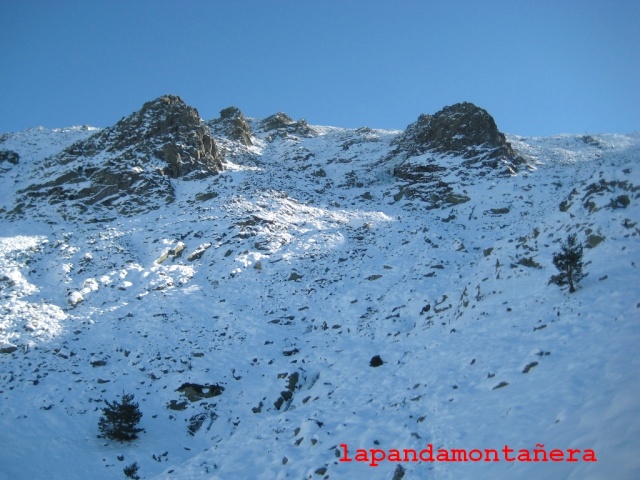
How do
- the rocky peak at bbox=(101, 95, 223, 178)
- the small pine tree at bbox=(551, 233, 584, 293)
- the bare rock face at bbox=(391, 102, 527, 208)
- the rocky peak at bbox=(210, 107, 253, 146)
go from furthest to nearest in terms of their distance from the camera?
the rocky peak at bbox=(210, 107, 253, 146) < the rocky peak at bbox=(101, 95, 223, 178) < the bare rock face at bbox=(391, 102, 527, 208) < the small pine tree at bbox=(551, 233, 584, 293)

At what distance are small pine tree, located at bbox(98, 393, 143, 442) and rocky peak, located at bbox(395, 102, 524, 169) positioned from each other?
41.3m

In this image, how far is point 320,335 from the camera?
19547mm

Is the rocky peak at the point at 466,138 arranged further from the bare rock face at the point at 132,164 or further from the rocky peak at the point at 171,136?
the bare rock face at the point at 132,164

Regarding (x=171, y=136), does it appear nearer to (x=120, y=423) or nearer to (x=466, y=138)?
(x=466, y=138)

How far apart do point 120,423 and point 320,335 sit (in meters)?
9.06

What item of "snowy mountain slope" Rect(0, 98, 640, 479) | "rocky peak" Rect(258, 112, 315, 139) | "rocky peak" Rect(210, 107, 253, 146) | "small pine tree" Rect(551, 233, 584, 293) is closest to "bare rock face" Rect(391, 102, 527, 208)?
"snowy mountain slope" Rect(0, 98, 640, 479)

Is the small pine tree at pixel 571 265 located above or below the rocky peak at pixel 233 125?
below

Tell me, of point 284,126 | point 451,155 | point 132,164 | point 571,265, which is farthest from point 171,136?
point 571,265

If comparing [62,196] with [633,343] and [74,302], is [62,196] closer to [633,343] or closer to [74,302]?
[74,302]

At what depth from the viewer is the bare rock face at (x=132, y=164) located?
37.0 metres

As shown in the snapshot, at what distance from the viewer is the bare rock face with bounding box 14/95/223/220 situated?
37.0m

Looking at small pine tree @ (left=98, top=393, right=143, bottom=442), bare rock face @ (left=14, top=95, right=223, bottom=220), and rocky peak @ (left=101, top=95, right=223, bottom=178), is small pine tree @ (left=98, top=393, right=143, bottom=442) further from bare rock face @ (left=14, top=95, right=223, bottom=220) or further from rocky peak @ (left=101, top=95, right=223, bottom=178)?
rocky peak @ (left=101, top=95, right=223, bottom=178)

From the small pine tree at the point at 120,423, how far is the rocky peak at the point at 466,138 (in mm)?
41336

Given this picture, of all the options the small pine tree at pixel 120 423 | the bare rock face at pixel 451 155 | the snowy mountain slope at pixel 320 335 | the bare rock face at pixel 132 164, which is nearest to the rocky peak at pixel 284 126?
the bare rock face at pixel 451 155
